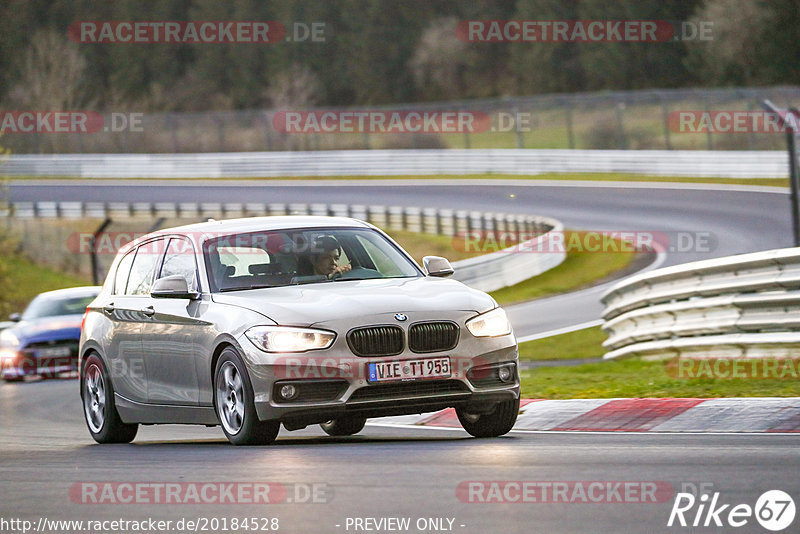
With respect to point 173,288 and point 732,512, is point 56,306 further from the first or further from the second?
point 732,512

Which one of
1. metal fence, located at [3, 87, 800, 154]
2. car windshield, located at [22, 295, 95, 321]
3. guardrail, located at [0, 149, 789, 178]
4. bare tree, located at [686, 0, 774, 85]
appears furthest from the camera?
bare tree, located at [686, 0, 774, 85]

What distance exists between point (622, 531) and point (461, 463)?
2217 mm

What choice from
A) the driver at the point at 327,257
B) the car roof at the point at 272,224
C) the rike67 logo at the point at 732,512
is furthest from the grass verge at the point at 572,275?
the rike67 logo at the point at 732,512

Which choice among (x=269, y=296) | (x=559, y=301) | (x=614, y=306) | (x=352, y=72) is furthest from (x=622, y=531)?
(x=352, y=72)

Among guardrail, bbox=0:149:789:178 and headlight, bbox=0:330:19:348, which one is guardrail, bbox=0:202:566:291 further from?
headlight, bbox=0:330:19:348

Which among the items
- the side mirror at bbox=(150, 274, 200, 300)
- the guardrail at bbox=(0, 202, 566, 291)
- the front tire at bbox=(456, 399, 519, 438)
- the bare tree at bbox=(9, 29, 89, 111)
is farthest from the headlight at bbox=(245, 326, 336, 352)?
the bare tree at bbox=(9, 29, 89, 111)

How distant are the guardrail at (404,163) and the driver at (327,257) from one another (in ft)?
106

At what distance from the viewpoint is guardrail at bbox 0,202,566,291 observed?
29.4 metres

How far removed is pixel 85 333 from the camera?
39.4 ft

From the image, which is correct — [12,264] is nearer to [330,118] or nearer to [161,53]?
[330,118]

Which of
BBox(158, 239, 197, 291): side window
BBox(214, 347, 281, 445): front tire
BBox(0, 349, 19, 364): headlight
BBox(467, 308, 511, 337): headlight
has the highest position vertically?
BBox(158, 239, 197, 291): side window

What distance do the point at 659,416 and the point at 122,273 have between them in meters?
4.39

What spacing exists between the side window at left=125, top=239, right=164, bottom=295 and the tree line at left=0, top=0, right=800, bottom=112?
212 ft

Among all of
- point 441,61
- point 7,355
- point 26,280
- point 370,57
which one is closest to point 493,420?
point 7,355
